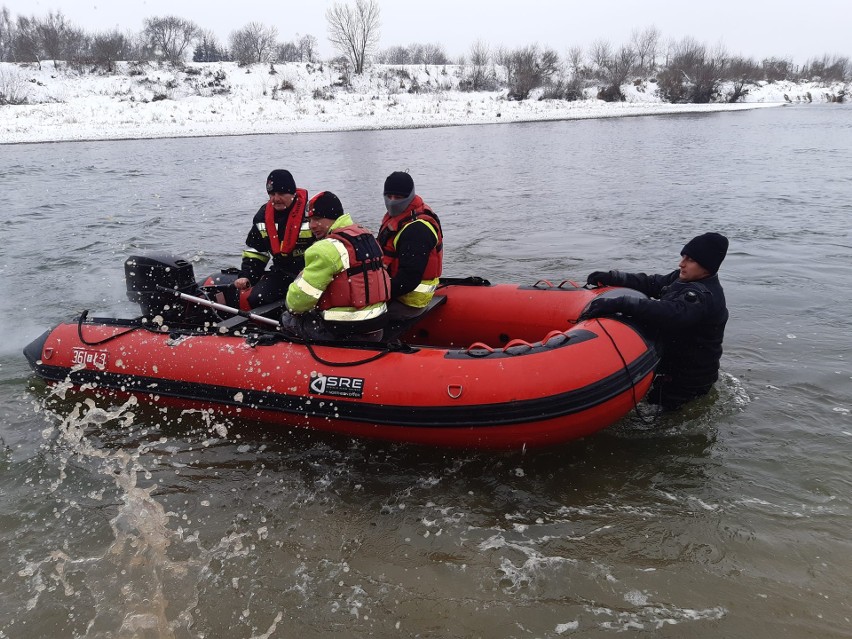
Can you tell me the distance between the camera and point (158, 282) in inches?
179

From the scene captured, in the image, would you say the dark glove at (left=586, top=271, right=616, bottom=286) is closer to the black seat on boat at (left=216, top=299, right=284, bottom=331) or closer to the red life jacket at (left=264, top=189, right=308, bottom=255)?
the red life jacket at (left=264, top=189, right=308, bottom=255)

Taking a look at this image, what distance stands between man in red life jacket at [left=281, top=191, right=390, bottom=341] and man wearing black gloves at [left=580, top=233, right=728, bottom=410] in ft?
4.67

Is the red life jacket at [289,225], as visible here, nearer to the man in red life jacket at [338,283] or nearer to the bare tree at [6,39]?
the man in red life jacket at [338,283]

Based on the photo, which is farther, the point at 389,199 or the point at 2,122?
the point at 2,122

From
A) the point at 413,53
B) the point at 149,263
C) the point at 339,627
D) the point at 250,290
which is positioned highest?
the point at 413,53

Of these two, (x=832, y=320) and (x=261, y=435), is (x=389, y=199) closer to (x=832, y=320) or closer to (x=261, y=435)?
(x=261, y=435)

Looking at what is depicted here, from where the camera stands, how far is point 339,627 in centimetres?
257

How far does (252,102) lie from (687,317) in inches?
1247

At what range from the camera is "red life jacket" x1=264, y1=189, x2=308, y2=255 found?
4930 millimetres

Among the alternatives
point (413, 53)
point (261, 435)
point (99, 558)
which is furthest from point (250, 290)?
point (413, 53)

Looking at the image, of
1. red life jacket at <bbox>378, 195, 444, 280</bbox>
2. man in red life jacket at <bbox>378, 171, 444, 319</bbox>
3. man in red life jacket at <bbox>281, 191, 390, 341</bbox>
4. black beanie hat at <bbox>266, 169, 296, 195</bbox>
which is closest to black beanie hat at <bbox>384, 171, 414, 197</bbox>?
man in red life jacket at <bbox>378, 171, 444, 319</bbox>

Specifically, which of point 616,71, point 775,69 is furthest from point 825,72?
point 616,71

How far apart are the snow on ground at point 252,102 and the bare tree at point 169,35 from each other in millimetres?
7597

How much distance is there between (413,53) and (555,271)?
204 feet
